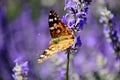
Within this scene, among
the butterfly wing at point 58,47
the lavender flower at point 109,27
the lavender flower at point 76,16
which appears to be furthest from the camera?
the lavender flower at point 109,27

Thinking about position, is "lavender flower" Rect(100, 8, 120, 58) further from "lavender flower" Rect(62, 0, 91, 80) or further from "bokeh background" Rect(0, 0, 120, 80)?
"lavender flower" Rect(62, 0, 91, 80)

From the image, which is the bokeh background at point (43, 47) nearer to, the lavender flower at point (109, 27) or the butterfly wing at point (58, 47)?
the lavender flower at point (109, 27)

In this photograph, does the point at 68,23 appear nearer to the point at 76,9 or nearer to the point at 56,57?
the point at 76,9

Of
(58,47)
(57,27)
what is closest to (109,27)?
(57,27)

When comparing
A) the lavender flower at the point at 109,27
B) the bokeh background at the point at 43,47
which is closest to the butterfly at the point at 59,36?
the bokeh background at the point at 43,47

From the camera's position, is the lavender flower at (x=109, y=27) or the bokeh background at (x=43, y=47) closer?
the lavender flower at (x=109, y=27)

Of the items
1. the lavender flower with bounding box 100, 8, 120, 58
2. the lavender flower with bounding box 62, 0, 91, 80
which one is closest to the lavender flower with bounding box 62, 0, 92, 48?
the lavender flower with bounding box 62, 0, 91, 80
